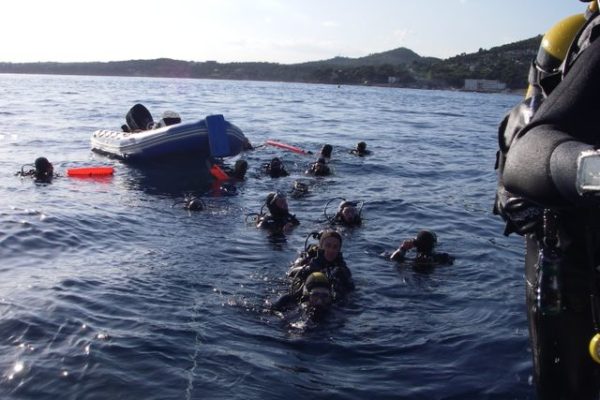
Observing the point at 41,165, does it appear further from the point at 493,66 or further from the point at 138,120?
the point at 493,66

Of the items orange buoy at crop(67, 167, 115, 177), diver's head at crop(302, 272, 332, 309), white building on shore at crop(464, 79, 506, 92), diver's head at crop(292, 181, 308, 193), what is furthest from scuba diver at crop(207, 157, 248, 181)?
white building on shore at crop(464, 79, 506, 92)

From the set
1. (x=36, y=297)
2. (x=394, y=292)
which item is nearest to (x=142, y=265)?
(x=36, y=297)

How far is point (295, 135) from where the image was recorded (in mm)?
26719

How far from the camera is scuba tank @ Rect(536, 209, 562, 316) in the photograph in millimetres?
2316

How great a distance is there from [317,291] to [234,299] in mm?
1209

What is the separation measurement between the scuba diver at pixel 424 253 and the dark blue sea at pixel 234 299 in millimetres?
179

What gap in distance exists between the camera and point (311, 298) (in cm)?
692

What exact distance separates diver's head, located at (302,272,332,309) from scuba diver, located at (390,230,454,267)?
250 cm

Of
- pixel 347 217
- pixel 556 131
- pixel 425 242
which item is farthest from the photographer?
pixel 347 217

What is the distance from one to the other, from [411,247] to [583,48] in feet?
24.6

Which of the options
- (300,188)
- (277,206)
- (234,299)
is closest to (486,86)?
(300,188)

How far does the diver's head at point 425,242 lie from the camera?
9.19m

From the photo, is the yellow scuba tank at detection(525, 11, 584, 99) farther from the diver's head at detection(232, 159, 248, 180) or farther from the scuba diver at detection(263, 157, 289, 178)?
the scuba diver at detection(263, 157, 289, 178)

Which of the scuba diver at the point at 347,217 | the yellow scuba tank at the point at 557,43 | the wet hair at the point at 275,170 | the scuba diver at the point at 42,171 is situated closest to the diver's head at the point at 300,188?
the wet hair at the point at 275,170
